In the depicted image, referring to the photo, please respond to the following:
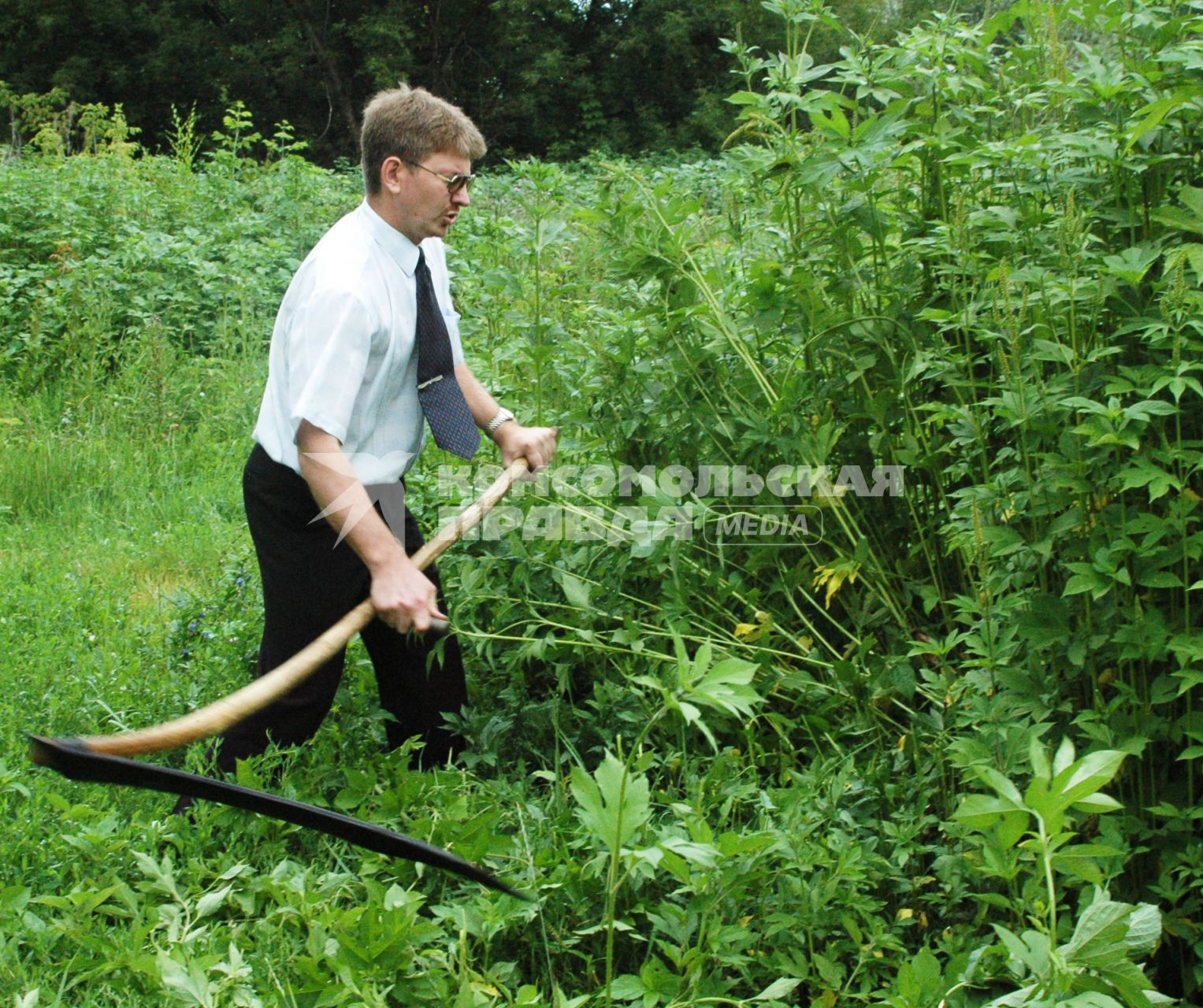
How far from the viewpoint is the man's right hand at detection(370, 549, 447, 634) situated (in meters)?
2.62

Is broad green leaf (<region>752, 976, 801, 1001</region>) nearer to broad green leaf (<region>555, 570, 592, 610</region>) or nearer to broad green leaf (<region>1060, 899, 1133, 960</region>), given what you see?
broad green leaf (<region>1060, 899, 1133, 960</region>)

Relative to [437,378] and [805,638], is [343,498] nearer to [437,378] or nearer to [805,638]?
[437,378]

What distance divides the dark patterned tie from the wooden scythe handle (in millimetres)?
438

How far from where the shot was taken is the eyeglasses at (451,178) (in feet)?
9.79

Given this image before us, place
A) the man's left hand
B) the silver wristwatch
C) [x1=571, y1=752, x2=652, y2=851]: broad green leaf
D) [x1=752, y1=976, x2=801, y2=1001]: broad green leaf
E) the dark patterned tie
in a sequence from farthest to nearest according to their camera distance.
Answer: the silver wristwatch, the man's left hand, the dark patterned tie, [x1=752, y1=976, x2=801, y2=1001]: broad green leaf, [x1=571, y1=752, x2=652, y2=851]: broad green leaf

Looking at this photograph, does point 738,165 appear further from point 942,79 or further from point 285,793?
point 285,793

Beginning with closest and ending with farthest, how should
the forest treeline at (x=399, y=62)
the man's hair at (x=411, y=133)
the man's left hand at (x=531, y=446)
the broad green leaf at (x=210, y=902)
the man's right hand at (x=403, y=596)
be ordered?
the broad green leaf at (x=210, y=902), the man's right hand at (x=403, y=596), the man's hair at (x=411, y=133), the man's left hand at (x=531, y=446), the forest treeline at (x=399, y=62)

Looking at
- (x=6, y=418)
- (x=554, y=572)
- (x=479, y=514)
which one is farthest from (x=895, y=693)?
(x=6, y=418)

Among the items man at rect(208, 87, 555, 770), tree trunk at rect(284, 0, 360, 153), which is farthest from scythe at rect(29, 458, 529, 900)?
tree trunk at rect(284, 0, 360, 153)

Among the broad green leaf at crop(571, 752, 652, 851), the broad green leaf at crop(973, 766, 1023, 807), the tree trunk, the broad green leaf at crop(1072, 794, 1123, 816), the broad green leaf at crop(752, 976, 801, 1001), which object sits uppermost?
the tree trunk

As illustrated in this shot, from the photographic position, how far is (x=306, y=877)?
2.40 metres

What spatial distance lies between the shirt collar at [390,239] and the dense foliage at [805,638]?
45cm

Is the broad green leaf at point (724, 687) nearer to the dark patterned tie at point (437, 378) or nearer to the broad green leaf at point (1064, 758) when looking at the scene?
the broad green leaf at point (1064, 758)

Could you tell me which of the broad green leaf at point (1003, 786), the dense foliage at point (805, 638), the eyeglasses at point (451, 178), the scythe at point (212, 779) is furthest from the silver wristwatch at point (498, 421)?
the broad green leaf at point (1003, 786)
